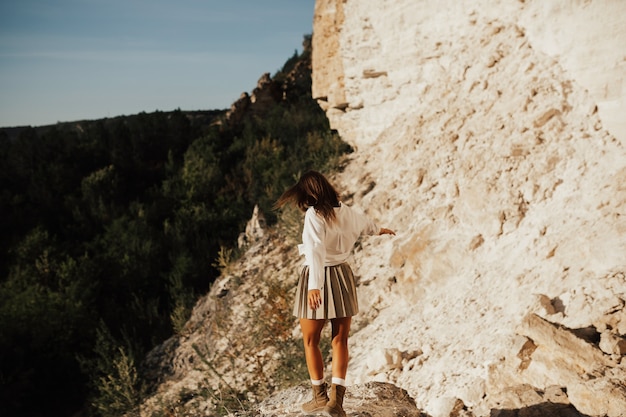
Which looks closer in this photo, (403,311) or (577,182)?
(577,182)

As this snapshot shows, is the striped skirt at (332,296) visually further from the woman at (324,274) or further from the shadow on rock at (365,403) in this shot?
the shadow on rock at (365,403)

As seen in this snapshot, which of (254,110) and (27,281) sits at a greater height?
(254,110)

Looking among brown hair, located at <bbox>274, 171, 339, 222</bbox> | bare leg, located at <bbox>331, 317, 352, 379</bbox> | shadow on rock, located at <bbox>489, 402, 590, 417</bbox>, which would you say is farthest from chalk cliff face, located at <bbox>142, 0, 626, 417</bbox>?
brown hair, located at <bbox>274, 171, 339, 222</bbox>

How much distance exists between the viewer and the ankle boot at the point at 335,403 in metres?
2.71

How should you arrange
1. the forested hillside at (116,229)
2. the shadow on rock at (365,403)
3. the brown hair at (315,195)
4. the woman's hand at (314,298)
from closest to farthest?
the woman's hand at (314,298)
the brown hair at (315,195)
the shadow on rock at (365,403)
the forested hillside at (116,229)

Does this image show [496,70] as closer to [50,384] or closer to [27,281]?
[50,384]

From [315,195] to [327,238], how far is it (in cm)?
25

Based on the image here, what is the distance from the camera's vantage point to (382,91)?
7.68 metres

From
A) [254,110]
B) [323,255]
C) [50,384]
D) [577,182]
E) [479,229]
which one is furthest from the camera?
[254,110]

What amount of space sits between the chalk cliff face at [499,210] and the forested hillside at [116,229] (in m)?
2.78

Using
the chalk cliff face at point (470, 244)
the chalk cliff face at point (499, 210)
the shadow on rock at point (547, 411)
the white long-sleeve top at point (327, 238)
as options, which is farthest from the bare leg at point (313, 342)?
the shadow on rock at point (547, 411)

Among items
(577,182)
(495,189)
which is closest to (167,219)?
(495,189)

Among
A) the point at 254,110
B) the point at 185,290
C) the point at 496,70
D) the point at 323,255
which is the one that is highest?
the point at 254,110

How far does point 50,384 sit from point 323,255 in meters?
6.59
